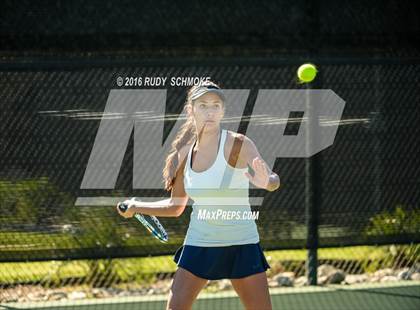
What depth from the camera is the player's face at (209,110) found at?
4031mm

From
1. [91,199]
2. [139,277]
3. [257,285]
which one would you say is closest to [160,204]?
[257,285]

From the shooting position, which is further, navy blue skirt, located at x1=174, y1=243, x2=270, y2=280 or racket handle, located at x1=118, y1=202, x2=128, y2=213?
racket handle, located at x1=118, y1=202, x2=128, y2=213

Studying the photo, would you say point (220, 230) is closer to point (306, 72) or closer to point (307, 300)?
point (306, 72)

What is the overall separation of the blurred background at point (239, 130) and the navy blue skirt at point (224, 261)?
2.06 metres

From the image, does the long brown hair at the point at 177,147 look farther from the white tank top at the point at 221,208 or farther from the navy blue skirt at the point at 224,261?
the navy blue skirt at the point at 224,261

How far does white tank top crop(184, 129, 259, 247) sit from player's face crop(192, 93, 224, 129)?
17 cm

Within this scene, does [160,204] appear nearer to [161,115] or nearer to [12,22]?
[161,115]

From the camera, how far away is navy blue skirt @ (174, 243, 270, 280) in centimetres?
389

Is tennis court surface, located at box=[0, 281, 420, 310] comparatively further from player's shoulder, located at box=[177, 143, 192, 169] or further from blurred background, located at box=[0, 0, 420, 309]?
player's shoulder, located at box=[177, 143, 192, 169]

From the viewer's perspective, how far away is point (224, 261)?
391cm

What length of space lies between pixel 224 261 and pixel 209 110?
0.72 metres

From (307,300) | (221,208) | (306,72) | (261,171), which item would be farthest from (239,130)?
(261,171)

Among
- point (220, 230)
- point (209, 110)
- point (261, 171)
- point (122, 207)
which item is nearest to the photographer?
point (261, 171)

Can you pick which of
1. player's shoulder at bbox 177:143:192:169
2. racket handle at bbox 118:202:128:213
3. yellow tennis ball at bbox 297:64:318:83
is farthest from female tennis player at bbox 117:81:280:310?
yellow tennis ball at bbox 297:64:318:83
